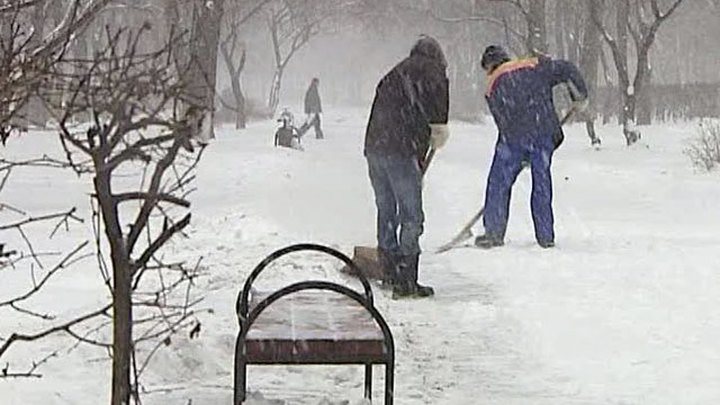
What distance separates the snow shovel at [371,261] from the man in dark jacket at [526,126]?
1.82m

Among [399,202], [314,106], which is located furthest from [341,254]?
[314,106]

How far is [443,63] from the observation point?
31.0ft

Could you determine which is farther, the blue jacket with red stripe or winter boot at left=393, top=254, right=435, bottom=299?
the blue jacket with red stripe

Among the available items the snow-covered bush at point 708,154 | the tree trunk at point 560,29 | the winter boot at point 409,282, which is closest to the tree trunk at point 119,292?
the winter boot at point 409,282

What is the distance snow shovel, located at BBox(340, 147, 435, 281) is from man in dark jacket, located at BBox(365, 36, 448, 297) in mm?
215

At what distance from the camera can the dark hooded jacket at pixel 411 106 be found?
30.5 feet

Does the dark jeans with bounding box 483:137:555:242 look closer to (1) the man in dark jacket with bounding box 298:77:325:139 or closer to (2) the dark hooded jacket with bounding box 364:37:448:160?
(2) the dark hooded jacket with bounding box 364:37:448:160

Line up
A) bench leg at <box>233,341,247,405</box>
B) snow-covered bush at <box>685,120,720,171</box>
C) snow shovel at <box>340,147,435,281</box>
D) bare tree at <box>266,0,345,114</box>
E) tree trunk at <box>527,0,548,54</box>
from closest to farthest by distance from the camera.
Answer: bench leg at <box>233,341,247,405</box> → snow shovel at <box>340,147,435,281</box> → snow-covered bush at <box>685,120,720,171</box> → tree trunk at <box>527,0,548,54</box> → bare tree at <box>266,0,345,114</box>

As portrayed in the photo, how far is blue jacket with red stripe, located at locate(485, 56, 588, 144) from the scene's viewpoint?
11.7 metres

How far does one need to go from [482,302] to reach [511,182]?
3.16m

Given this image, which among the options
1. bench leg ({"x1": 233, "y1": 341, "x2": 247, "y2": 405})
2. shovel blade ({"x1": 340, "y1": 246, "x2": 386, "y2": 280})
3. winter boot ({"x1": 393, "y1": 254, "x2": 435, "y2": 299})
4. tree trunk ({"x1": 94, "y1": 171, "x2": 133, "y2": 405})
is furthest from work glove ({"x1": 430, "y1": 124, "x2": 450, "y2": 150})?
tree trunk ({"x1": 94, "y1": 171, "x2": 133, "y2": 405})

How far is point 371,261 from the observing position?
32.6ft

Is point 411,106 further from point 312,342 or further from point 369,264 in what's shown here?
point 312,342

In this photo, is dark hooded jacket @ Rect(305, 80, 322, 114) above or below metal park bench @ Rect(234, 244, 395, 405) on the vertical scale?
below
